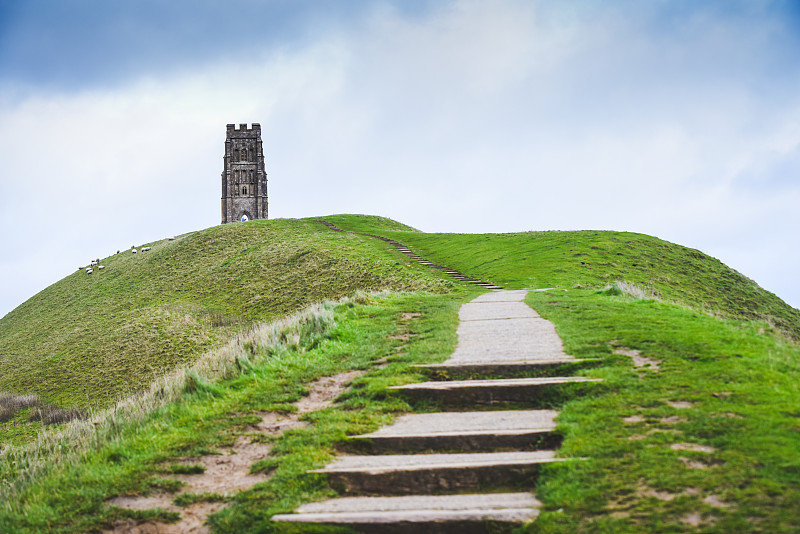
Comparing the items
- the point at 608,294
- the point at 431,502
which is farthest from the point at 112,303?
the point at 431,502

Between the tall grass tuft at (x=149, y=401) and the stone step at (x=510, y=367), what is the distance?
3.88m

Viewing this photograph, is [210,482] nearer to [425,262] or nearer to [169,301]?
[425,262]

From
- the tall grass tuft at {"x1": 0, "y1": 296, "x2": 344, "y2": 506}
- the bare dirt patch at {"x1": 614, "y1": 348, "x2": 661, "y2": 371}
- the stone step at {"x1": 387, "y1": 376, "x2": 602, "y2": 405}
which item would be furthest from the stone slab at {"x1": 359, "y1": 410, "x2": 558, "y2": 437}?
the tall grass tuft at {"x1": 0, "y1": 296, "x2": 344, "y2": 506}

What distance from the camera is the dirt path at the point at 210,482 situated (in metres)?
5.87

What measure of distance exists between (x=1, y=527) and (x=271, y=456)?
9.21 feet

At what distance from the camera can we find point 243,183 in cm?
10362

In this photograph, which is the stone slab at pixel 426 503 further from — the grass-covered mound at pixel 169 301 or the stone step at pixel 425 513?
the grass-covered mound at pixel 169 301

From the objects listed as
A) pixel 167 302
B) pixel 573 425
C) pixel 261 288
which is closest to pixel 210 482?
pixel 573 425

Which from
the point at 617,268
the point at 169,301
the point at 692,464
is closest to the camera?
the point at 692,464

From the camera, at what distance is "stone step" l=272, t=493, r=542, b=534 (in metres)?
Answer: 5.37

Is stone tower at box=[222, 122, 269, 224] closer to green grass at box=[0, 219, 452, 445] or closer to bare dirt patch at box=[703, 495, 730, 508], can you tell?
green grass at box=[0, 219, 452, 445]

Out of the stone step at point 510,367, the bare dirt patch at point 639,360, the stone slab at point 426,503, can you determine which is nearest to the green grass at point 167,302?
the bare dirt patch at point 639,360

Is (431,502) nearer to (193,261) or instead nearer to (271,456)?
(271,456)

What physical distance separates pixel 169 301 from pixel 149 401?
37.9 meters
